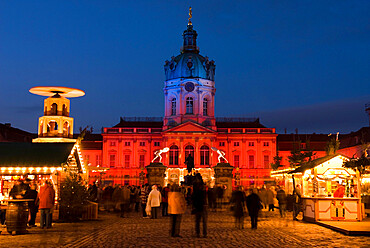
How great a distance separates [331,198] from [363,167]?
258 cm

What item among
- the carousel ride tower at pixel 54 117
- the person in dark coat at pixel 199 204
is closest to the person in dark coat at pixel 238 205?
the person in dark coat at pixel 199 204

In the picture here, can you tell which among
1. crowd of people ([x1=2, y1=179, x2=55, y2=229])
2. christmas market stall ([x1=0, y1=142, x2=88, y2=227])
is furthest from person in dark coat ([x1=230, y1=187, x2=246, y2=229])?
christmas market stall ([x1=0, y1=142, x2=88, y2=227])

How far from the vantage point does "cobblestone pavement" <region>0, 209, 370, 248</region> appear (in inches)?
524

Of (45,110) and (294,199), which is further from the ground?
(45,110)

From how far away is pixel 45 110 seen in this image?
2577 cm

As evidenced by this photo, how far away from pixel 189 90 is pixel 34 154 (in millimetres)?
56357

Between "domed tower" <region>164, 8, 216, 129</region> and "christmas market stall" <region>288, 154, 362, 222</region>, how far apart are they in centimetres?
5252

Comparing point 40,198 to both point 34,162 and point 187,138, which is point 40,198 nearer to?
point 34,162

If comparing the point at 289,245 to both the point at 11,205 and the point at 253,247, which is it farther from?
the point at 11,205

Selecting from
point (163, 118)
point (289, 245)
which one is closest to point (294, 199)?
point (289, 245)

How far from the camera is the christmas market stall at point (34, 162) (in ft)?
65.4

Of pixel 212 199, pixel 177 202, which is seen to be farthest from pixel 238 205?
pixel 212 199

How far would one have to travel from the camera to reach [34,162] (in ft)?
65.8

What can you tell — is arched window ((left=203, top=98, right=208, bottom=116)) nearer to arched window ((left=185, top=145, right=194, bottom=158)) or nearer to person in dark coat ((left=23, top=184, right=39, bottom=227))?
arched window ((left=185, top=145, right=194, bottom=158))
